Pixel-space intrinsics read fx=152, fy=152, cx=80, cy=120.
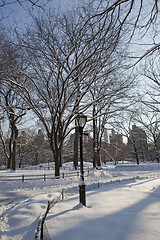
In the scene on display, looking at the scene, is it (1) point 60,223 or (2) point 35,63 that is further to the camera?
(2) point 35,63

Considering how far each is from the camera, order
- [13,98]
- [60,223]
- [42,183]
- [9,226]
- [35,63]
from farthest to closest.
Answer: [13,98], [42,183], [35,63], [9,226], [60,223]

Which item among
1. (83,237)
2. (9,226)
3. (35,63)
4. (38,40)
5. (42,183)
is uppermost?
(38,40)

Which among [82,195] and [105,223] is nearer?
[105,223]

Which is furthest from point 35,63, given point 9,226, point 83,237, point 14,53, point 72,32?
point 83,237

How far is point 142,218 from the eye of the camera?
12.7 ft

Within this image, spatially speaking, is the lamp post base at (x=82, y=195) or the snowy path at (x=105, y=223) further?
the lamp post base at (x=82, y=195)

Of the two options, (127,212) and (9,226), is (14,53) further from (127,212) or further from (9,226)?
(127,212)

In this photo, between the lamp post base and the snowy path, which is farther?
the lamp post base

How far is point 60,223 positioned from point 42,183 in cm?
1005

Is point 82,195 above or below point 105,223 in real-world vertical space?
above

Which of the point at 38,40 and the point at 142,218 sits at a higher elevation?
the point at 38,40

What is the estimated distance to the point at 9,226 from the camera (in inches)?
160

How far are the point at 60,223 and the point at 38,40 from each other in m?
11.2

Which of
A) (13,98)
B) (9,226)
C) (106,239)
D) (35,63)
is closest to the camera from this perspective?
(106,239)
